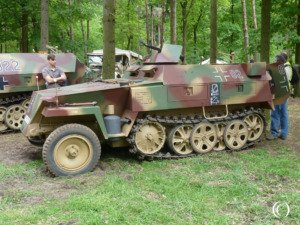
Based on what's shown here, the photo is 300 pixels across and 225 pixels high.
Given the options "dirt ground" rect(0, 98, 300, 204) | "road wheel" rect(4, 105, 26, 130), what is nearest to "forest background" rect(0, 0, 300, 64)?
"dirt ground" rect(0, 98, 300, 204)

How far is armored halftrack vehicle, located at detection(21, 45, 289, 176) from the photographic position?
25.7 feet

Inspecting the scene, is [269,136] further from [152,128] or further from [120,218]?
[120,218]

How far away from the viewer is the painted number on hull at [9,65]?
11.9 m

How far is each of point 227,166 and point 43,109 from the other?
3.32 metres

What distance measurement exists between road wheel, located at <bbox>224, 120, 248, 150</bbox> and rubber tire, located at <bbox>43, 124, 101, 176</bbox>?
2785 mm

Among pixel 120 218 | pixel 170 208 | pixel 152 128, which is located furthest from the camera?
pixel 152 128

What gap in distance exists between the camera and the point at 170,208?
5.92 metres

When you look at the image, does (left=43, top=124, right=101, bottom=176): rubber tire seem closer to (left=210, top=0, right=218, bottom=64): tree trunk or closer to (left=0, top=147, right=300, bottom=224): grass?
(left=0, top=147, right=300, bottom=224): grass

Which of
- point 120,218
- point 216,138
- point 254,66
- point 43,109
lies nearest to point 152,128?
point 216,138

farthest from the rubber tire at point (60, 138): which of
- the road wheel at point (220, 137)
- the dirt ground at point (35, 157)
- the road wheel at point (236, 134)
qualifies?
the road wheel at point (236, 134)

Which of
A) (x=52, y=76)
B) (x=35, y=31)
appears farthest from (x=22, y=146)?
(x=35, y=31)

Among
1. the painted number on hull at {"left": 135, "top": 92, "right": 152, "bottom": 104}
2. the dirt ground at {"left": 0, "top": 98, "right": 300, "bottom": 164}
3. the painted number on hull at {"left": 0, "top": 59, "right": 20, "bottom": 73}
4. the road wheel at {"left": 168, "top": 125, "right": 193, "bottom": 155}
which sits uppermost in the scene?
the painted number on hull at {"left": 0, "top": 59, "right": 20, "bottom": 73}

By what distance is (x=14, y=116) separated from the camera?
12234 millimetres

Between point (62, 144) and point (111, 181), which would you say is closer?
point (111, 181)
